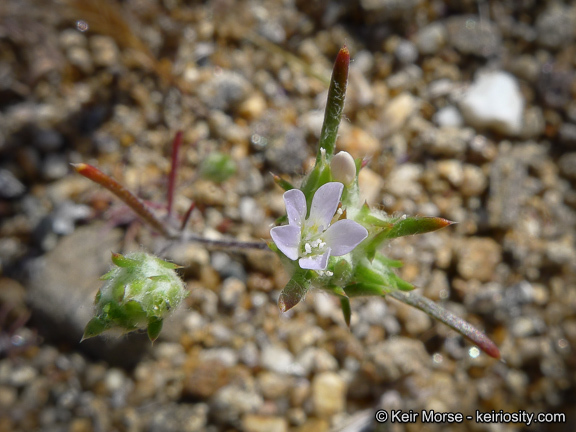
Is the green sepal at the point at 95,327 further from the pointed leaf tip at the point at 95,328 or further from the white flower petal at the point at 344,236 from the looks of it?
the white flower petal at the point at 344,236

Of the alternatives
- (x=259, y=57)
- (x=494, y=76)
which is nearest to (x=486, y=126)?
(x=494, y=76)

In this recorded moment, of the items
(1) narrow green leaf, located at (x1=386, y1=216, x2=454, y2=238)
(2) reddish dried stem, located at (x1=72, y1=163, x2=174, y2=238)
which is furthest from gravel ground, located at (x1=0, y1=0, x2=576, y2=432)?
(1) narrow green leaf, located at (x1=386, y1=216, x2=454, y2=238)

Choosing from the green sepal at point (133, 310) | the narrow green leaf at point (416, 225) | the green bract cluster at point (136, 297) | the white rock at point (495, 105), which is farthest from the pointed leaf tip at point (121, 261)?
the white rock at point (495, 105)

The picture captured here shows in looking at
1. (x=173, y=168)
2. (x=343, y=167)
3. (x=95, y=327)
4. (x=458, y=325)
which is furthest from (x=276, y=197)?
(x=95, y=327)

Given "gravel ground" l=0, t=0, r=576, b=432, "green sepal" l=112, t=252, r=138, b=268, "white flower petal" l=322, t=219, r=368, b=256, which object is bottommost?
"gravel ground" l=0, t=0, r=576, b=432

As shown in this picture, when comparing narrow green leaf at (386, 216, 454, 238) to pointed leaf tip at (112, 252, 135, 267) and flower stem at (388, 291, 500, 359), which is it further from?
pointed leaf tip at (112, 252, 135, 267)
